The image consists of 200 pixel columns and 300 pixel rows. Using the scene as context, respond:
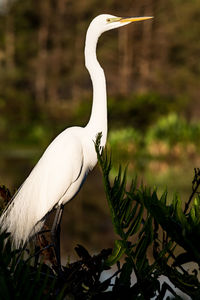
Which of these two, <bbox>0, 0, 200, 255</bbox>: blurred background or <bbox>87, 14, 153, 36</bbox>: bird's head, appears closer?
<bbox>87, 14, 153, 36</bbox>: bird's head

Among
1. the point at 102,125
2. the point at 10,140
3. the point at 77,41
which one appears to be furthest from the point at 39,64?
the point at 102,125

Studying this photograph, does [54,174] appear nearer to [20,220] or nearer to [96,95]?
[20,220]

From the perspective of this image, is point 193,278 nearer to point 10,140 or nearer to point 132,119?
point 132,119

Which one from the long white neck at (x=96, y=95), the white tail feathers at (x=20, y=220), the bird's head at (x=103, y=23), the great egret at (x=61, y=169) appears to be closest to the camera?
the white tail feathers at (x=20, y=220)

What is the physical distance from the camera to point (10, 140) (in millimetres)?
22672

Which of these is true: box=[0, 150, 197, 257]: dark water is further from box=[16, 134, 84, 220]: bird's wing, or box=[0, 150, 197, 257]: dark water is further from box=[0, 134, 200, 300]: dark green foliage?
box=[0, 134, 200, 300]: dark green foliage

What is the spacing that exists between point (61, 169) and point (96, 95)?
395 mm

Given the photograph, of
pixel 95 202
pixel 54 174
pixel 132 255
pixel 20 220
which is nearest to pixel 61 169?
pixel 54 174

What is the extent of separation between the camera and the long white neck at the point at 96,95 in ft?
9.19

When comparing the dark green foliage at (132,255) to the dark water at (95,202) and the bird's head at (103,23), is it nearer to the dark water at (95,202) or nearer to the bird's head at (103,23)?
the bird's head at (103,23)

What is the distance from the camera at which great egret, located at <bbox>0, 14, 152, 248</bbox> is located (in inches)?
103

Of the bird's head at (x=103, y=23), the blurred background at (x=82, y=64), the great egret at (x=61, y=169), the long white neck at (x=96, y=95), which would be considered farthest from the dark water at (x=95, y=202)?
the blurred background at (x=82, y=64)

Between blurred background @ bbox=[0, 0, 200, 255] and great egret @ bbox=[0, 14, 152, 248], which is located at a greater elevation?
blurred background @ bbox=[0, 0, 200, 255]

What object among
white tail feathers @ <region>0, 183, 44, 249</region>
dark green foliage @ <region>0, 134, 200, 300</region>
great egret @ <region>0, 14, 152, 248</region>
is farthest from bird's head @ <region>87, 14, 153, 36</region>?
dark green foliage @ <region>0, 134, 200, 300</region>
